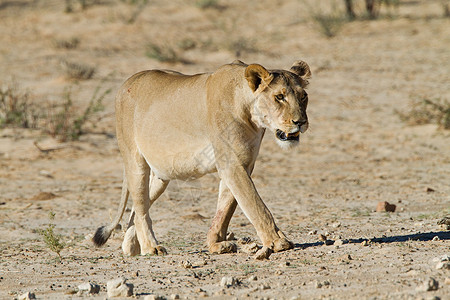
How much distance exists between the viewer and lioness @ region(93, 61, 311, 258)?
535cm

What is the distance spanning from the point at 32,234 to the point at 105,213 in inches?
43.3

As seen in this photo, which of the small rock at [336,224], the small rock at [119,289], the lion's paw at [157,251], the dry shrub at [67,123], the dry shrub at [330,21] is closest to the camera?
the small rock at [119,289]

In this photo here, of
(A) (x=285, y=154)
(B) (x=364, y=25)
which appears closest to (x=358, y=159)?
(A) (x=285, y=154)

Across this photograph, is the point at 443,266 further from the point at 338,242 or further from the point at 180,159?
the point at 180,159

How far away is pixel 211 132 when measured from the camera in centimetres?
557

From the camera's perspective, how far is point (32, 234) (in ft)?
24.4

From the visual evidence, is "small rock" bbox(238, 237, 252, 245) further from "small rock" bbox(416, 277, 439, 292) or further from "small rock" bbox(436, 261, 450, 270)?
"small rock" bbox(416, 277, 439, 292)

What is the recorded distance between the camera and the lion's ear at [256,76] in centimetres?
534

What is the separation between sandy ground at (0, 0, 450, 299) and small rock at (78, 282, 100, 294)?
59mm

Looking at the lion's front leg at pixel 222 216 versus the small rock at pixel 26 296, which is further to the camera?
the lion's front leg at pixel 222 216

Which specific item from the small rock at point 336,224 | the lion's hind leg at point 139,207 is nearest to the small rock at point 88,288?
the lion's hind leg at point 139,207

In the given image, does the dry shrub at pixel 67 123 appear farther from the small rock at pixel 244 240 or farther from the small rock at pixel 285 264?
the small rock at pixel 285 264

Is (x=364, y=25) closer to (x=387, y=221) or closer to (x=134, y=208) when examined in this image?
(x=387, y=221)

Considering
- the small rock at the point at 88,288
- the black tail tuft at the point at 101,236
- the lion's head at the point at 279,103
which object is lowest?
the black tail tuft at the point at 101,236
